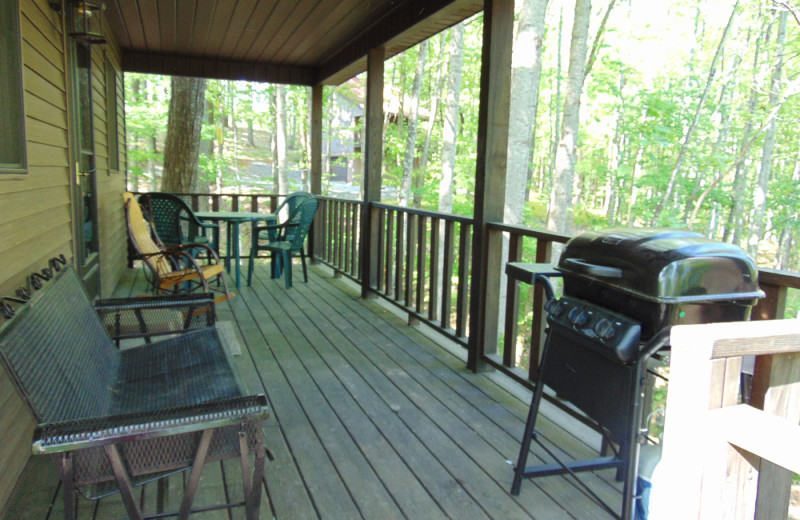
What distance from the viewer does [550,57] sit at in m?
19.2

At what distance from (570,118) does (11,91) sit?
25.3ft

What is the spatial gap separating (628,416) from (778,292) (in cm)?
65

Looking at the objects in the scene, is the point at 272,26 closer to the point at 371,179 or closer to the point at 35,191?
the point at 371,179

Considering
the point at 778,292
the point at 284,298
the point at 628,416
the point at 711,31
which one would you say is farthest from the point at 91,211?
the point at 711,31

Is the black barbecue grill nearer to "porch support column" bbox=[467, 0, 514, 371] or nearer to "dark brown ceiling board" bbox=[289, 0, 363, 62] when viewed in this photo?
"porch support column" bbox=[467, 0, 514, 371]

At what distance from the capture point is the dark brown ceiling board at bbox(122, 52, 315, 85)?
19.7 feet

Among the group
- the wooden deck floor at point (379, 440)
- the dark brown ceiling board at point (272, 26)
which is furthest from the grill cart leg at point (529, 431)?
the dark brown ceiling board at point (272, 26)

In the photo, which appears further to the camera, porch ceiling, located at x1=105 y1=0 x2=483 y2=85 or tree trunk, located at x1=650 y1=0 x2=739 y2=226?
tree trunk, located at x1=650 y1=0 x2=739 y2=226

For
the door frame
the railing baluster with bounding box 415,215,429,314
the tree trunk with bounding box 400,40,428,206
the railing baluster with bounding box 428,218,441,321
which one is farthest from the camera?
the tree trunk with bounding box 400,40,428,206

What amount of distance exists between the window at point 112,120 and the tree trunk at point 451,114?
18.0ft

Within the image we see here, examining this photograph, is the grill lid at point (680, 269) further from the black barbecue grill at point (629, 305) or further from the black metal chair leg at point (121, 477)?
the black metal chair leg at point (121, 477)

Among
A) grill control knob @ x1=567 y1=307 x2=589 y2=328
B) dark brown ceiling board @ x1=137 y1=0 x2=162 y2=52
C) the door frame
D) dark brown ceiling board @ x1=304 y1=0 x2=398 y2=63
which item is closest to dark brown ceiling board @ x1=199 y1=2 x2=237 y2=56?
dark brown ceiling board @ x1=137 y1=0 x2=162 y2=52

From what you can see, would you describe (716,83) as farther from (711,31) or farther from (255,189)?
(255,189)

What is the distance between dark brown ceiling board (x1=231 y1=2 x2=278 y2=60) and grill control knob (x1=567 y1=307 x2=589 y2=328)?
11.2 ft
